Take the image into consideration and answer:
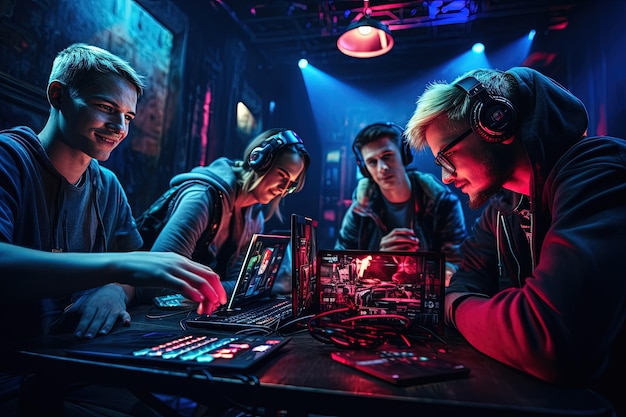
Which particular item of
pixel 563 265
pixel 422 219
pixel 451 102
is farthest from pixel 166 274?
pixel 422 219

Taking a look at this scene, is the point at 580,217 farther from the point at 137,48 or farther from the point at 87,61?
the point at 137,48

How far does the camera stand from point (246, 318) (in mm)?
1370

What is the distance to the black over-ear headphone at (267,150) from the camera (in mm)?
2627

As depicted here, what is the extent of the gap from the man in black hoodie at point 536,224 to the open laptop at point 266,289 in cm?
57

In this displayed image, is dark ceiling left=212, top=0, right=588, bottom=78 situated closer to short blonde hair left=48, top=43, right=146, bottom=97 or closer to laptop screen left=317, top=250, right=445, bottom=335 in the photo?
short blonde hair left=48, top=43, right=146, bottom=97

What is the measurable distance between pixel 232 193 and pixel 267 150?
1.43 feet

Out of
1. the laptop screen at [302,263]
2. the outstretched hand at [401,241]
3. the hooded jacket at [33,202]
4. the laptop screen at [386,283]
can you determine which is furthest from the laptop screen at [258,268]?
the outstretched hand at [401,241]

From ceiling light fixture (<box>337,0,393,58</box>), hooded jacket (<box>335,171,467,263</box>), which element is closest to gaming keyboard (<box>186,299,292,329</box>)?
hooded jacket (<box>335,171,467,263</box>)

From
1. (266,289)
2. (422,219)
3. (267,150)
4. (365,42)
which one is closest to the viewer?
(266,289)

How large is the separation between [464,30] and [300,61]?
333 centimetres

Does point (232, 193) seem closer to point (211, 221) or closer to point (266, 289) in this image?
point (211, 221)

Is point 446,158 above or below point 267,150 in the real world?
below

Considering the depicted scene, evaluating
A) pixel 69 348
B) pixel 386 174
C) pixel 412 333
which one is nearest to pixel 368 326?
pixel 412 333

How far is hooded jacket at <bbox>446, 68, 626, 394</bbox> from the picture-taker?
2.57 feet
